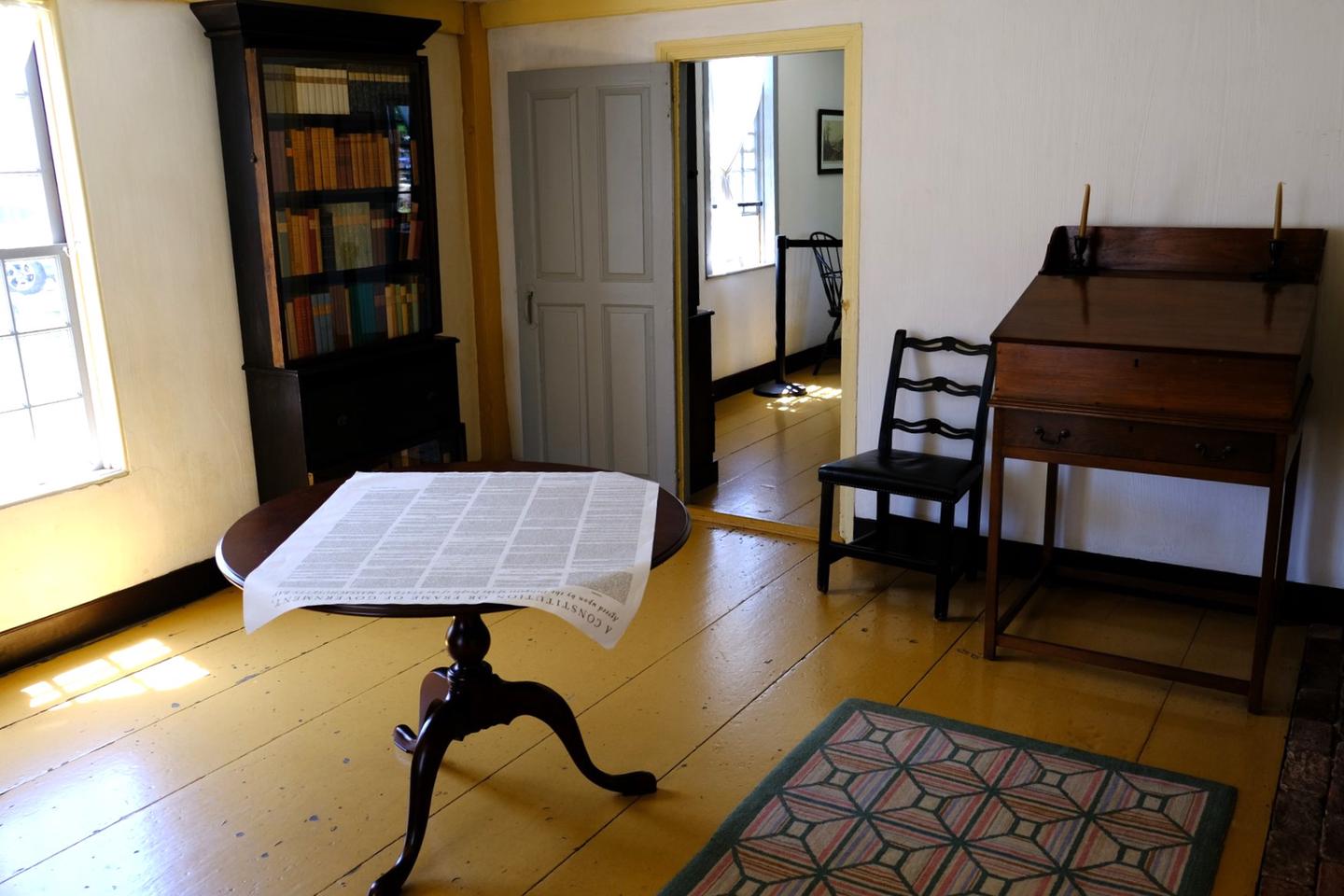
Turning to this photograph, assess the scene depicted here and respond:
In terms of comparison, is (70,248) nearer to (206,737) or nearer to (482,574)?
(206,737)

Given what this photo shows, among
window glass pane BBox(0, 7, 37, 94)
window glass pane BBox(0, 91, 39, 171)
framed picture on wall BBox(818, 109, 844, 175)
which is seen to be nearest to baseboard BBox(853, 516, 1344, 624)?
window glass pane BBox(0, 91, 39, 171)

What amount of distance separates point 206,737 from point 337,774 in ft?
1.65

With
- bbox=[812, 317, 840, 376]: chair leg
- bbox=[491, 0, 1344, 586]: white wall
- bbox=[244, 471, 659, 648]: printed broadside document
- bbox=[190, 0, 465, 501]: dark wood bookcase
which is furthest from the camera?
bbox=[812, 317, 840, 376]: chair leg

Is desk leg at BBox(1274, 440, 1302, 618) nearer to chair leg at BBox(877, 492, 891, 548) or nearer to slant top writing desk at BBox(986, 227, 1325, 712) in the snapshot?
slant top writing desk at BBox(986, 227, 1325, 712)

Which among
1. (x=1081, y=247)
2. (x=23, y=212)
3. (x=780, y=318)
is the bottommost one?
(x=780, y=318)

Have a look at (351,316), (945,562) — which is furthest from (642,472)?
(945,562)

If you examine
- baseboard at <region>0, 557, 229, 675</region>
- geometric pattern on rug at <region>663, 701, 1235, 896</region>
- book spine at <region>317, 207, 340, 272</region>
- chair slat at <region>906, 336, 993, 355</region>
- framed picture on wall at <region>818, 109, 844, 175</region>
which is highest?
framed picture on wall at <region>818, 109, 844, 175</region>

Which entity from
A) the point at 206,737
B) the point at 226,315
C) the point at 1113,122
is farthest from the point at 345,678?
the point at 1113,122

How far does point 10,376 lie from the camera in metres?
3.80

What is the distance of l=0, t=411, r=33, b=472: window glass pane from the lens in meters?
3.81

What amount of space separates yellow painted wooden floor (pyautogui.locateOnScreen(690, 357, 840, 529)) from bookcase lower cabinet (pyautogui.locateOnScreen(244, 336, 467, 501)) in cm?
135

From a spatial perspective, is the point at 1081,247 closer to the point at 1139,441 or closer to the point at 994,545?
the point at 1139,441

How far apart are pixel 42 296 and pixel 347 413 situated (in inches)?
44.8

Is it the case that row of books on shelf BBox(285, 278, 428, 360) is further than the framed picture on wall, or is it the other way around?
the framed picture on wall
